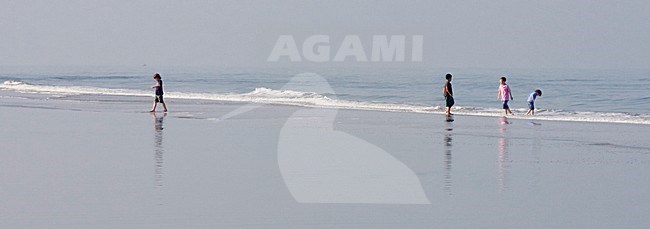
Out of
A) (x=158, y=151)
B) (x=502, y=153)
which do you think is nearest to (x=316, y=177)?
(x=158, y=151)

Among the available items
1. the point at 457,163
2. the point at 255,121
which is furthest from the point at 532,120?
the point at 457,163

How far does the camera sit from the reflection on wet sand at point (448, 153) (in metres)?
10.9

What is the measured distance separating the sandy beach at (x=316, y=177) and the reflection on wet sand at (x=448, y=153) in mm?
19

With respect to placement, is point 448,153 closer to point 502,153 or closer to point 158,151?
point 502,153

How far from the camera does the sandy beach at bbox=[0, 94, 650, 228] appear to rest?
339 inches

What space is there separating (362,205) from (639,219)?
2.64 metres

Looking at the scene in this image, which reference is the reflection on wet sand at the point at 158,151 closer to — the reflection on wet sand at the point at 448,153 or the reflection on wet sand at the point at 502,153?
the reflection on wet sand at the point at 448,153

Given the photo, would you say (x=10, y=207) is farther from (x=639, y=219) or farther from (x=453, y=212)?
(x=639, y=219)

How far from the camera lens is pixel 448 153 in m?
14.5

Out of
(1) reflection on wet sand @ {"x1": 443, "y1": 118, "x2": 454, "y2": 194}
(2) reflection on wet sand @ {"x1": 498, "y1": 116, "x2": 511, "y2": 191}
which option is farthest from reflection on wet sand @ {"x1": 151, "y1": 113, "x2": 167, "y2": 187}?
(2) reflection on wet sand @ {"x1": 498, "y1": 116, "x2": 511, "y2": 191}

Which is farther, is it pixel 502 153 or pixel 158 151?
pixel 502 153

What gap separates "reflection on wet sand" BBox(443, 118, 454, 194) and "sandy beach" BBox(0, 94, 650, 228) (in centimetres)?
2

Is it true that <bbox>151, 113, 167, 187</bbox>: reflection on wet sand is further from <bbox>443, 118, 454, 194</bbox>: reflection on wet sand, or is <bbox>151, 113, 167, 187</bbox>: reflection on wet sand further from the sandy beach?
<bbox>443, 118, 454, 194</bbox>: reflection on wet sand

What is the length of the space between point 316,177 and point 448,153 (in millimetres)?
3800
